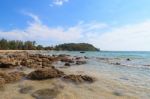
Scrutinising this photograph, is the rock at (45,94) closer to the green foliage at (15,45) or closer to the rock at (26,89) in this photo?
the rock at (26,89)

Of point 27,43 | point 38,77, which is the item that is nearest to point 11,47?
point 27,43

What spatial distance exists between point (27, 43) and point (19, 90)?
5851 inches

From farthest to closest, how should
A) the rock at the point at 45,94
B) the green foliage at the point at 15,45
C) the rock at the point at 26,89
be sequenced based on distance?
the green foliage at the point at 15,45
the rock at the point at 26,89
the rock at the point at 45,94

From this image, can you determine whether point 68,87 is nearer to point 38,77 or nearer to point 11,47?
point 38,77

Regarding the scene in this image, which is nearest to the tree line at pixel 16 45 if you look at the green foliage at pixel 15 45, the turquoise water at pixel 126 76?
the green foliage at pixel 15 45

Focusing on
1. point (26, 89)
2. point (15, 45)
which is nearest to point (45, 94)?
point (26, 89)

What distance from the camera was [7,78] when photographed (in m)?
9.57

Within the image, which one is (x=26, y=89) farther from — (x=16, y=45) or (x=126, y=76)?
(x=16, y=45)

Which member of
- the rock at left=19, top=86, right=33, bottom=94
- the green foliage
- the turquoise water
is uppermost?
the green foliage

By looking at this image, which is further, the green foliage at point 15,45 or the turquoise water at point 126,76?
the green foliage at point 15,45

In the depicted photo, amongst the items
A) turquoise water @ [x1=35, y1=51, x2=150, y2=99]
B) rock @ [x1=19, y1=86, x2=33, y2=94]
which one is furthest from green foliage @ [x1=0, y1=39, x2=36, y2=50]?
rock @ [x1=19, y1=86, x2=33, y2=94]

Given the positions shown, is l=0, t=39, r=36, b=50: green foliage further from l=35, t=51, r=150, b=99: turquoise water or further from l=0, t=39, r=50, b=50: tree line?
l=35, t=51, r=150, b=99: turquoise water

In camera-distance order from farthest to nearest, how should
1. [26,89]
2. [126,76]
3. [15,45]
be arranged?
[15,45] → [126,76] → [26,89]

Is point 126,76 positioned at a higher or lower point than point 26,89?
lower
